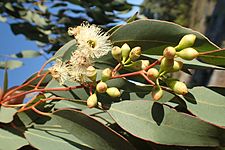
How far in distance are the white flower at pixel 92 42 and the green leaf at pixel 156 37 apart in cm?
2

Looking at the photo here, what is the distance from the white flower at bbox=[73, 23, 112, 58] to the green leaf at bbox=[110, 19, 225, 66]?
21 millimetres

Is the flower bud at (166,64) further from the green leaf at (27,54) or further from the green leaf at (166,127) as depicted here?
the green leaf at (27,54)

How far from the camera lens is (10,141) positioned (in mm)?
810

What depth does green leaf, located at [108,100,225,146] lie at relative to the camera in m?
0.68

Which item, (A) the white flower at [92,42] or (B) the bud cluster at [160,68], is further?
(A) the white flower at [92,42]

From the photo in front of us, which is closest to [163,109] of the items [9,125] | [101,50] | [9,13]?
[101,50]

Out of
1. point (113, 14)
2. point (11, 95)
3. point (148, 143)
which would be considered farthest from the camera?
point (113, 14)

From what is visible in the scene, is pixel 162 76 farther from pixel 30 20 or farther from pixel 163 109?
pixel 30 20

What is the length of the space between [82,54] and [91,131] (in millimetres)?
139

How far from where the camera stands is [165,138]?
69 cm

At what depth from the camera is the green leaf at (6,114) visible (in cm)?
82

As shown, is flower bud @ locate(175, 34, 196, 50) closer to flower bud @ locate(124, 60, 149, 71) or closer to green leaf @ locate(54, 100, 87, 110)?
flower bud @ locate(124, 60, 149, 71)

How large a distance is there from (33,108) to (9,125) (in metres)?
0.09

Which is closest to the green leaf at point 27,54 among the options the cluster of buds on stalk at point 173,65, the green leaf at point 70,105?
the green leaf at point 70,105
